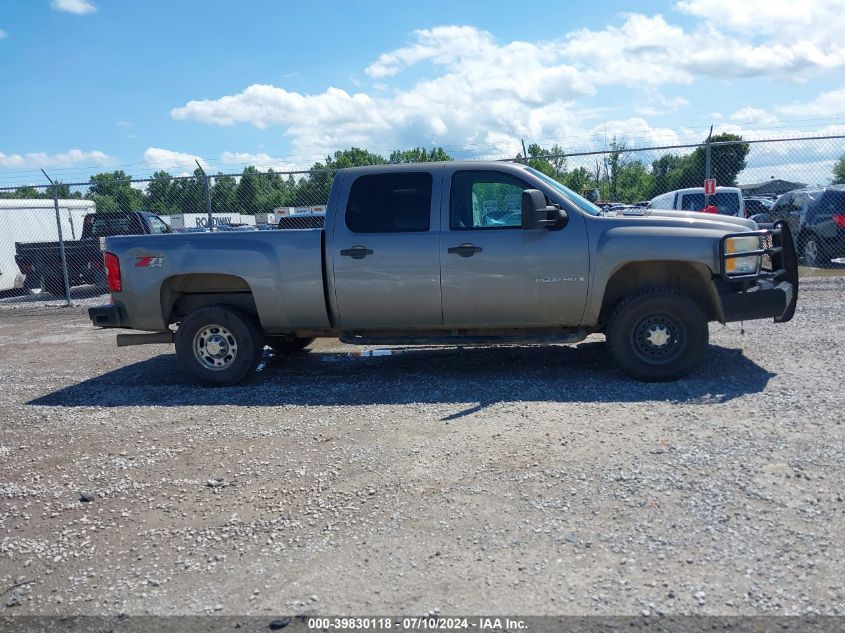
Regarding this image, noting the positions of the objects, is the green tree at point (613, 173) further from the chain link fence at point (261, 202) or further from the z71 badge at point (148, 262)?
the z71 badge at point (148, 262)

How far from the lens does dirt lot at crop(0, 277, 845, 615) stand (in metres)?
3.21

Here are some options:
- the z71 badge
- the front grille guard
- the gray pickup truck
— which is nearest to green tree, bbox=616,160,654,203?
the front grille guard

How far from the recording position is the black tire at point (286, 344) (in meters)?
7.51

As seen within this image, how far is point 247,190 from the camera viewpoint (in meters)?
16.9

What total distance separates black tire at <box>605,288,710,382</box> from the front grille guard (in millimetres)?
478

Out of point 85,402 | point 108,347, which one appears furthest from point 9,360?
point 85,402

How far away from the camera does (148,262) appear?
696cm

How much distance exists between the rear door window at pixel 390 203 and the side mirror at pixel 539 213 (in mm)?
946

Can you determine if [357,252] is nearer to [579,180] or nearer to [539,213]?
[539,213]

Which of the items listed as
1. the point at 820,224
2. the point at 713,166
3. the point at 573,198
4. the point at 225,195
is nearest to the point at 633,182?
the point at 820,224

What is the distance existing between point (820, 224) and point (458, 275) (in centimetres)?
1141

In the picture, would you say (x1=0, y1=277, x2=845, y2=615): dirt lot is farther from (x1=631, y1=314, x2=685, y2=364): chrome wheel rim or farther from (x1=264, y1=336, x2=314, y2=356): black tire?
(x1=264, y1=336, x2=314, y2=356): black tire

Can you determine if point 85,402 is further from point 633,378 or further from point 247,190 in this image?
point 247,190

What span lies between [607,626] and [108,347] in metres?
8.59
